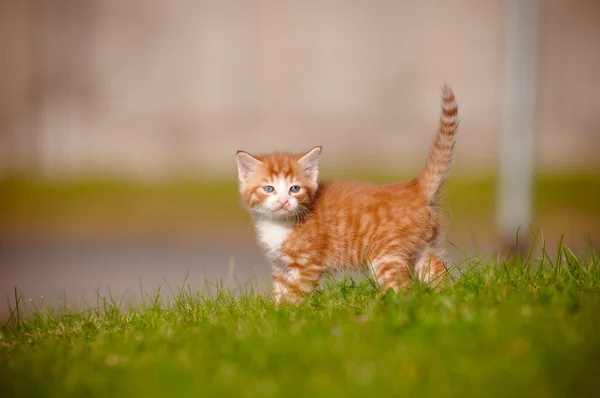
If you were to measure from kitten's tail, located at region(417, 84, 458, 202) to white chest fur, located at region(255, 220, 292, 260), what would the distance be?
3.37 ft

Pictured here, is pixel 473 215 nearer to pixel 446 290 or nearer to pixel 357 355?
pixel 446 290

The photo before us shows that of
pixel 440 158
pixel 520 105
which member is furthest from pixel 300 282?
pixel 520 105

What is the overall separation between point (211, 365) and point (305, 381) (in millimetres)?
553

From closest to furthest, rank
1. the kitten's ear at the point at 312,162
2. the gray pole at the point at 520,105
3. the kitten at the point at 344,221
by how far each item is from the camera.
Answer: the kitten at the point at 344,221 < the kitten's ear at the point at 312,162 < the gray pole at the point at 520,105

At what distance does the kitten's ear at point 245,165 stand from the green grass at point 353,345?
0.93 meters

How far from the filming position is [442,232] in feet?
18.4

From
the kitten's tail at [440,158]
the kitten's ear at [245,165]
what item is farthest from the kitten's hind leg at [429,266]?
the kitten's ear at [245,165]

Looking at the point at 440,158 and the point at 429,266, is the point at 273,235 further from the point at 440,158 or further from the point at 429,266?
the point at 440,158

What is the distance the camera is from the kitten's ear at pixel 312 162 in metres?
5.59

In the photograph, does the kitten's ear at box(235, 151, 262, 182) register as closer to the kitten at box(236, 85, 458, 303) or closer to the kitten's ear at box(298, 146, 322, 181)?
the kitten at box(236, 85, 458, 303)

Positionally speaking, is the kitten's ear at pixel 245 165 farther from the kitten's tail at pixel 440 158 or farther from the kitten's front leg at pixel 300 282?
the kitten's tail at pixel 440 158

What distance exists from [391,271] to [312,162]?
39.3 inches

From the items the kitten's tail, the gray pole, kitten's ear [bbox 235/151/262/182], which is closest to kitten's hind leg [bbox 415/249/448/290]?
the kitten's tail

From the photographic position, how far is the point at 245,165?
5.68 meters
